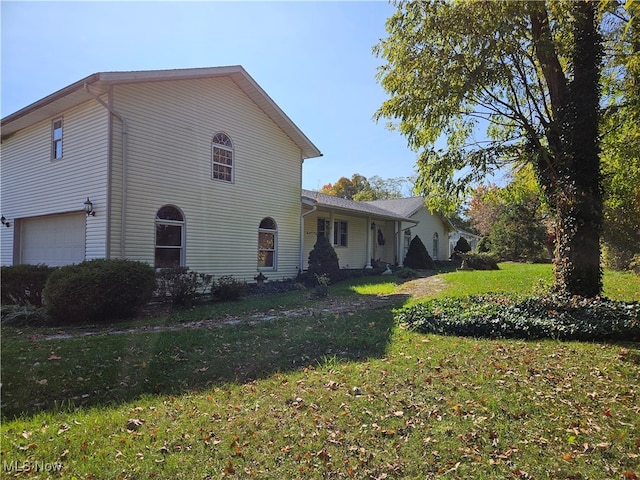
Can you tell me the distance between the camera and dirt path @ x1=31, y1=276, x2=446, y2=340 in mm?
7293

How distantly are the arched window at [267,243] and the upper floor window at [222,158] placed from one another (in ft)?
7.63

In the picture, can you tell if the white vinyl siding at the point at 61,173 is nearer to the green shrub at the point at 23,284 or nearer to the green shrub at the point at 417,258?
the green shrub at the point at 23,284

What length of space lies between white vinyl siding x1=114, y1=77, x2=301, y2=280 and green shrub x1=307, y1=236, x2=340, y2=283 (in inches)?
31.9

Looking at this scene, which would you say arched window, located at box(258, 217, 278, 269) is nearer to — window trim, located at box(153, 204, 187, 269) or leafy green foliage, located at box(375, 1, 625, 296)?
window trim, located at box(153, 204, 187, 269)

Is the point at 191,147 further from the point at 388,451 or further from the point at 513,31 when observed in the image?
the point at 388,451

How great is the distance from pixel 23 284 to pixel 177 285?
3749mm

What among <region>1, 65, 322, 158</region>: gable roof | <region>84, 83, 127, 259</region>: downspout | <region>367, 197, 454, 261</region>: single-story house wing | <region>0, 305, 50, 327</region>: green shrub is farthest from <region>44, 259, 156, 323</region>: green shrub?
<region>367, 197, 454, 261</region>: single-story house wing

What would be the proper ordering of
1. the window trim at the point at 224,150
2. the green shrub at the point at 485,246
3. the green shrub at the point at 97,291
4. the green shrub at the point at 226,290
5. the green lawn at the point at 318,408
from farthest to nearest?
1. the green shrub at the point at 485,246
2. the window trim at the point at 224,150
3. the green shrub at the point at 226,290
4. the green shrub at the point at 97,291
5. the green lawn at the point at 318,408

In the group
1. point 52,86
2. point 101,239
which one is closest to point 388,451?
point 101,239

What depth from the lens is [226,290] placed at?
11.3 m

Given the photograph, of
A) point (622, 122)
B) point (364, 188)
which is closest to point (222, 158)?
point (622, 122)

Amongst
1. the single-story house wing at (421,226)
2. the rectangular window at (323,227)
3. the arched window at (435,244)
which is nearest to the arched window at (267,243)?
the rectangular window at (323,227)

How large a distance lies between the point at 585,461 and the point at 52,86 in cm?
1394

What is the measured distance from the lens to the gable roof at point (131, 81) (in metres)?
9.73
